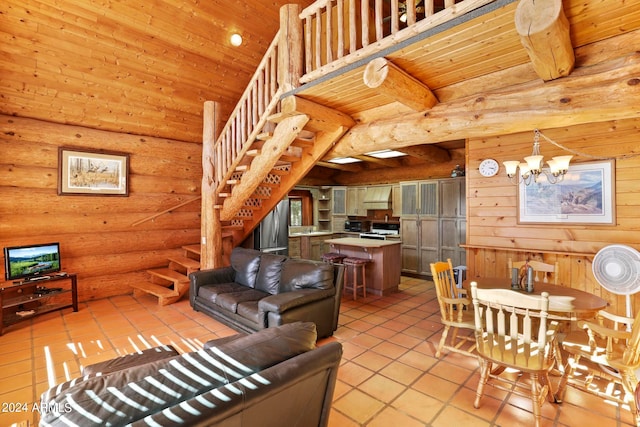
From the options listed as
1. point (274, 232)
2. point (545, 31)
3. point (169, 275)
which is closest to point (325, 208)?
point (274, 232)

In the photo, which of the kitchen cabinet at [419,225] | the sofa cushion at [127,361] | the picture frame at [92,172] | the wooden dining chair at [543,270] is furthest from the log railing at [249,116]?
the kitchen cabinet at [419,225]

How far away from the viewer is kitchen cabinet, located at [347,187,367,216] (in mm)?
8102

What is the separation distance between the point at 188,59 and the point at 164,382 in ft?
15.0

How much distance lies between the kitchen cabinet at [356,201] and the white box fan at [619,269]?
5.34 meters

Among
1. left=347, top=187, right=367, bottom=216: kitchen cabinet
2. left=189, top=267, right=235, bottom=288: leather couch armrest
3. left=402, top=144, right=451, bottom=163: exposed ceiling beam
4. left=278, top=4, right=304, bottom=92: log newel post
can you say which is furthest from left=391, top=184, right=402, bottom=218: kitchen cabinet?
left=278, top=4, right=304, bottom=92: log newel post

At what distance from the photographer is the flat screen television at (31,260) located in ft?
12.9

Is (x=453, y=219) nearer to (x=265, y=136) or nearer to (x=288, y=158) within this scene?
(x=288, y=158)

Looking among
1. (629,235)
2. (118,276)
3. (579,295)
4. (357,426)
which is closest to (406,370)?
(357,426)

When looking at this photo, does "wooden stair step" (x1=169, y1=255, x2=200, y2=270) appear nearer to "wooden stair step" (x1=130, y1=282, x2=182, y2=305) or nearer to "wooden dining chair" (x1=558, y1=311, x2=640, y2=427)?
"wooden stair step" (x1=130, y1=282, x2=182, y2=305)

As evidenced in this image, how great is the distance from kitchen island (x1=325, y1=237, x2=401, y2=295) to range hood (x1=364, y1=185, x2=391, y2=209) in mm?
2207

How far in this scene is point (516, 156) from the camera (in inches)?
165

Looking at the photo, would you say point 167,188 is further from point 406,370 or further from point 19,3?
point 406,370

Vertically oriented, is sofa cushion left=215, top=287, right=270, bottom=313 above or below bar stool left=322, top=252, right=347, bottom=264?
below

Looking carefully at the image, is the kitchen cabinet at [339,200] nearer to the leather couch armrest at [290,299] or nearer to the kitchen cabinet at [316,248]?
the kitchen cabinet at [316,248]
